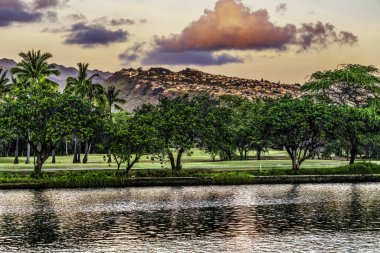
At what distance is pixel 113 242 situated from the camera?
1222 inches

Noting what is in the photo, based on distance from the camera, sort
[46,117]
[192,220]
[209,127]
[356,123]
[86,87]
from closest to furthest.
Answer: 1. [192,220]
2. [46,117]
3. [209,127]
4. [356,123]
5. [86,87]

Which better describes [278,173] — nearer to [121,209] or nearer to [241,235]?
[121,209]

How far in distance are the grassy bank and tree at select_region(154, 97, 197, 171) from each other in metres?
3.88

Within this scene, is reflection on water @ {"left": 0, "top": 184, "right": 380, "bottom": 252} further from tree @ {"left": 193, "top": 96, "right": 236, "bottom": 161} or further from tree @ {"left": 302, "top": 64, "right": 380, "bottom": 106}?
tree @ {"left": 302, "top": 64, "right": 380, "bottom": 106}

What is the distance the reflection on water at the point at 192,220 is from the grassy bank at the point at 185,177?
4.67 m

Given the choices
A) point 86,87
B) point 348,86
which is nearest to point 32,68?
point 86,87

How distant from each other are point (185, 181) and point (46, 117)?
20612 mm

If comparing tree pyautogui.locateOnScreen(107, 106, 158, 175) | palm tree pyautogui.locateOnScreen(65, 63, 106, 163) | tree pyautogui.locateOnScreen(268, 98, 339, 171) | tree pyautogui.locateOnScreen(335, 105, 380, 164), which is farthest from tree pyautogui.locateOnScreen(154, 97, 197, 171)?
palm tree pyautogui.locateOnScreen(65, 63, 106, 163)

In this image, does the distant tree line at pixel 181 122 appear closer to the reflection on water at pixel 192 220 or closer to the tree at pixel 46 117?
the tree at pixel 46 117

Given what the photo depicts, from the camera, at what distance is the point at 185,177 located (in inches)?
2785

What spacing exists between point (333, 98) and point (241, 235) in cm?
7108

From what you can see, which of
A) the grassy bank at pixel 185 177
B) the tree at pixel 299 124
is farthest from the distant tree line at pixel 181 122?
the grassy bank at pixel 185 177

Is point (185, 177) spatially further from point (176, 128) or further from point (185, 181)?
point (176, 128)

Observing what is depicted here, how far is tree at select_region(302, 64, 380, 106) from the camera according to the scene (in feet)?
311
